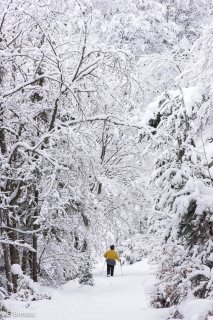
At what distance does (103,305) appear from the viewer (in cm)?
888

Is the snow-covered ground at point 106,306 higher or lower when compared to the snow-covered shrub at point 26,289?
lower

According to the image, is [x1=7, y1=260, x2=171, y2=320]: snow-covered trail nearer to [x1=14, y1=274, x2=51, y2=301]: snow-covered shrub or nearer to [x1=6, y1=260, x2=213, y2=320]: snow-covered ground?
[x1=6, y1=260, x2=213, y2=320]: snow-covered ground

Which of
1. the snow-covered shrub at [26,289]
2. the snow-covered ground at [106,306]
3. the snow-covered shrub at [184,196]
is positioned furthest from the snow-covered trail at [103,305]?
the snow-covered shrub at [184,196]

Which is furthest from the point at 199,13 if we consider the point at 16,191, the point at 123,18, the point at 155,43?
the point at 16,191

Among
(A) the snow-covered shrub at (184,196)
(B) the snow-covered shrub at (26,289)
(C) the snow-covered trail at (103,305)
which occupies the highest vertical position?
(A) the snow-covered shrub at (184,196)

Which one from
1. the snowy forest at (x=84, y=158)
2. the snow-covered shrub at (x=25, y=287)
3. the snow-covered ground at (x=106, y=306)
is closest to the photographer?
the snow-covered ground at (x=106, y=306)

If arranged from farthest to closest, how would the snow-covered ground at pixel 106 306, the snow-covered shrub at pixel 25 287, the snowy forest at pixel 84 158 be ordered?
the snow-covered shrub at pixel 25 287 < the snowy forest at pixel 84 158 < the snow-covered ground at pixel 106 306

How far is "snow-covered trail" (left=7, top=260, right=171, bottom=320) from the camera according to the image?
24.4 feet

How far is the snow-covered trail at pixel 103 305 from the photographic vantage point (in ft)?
24.4

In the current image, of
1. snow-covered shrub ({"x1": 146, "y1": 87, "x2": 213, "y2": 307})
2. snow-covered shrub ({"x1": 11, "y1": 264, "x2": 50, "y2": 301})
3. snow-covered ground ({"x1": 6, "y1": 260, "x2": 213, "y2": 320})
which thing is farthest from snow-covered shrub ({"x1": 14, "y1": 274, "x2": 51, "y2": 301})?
snow-covered shrub ({"x1": 146, "y1": 87, "x2": 213, "y2": 307})

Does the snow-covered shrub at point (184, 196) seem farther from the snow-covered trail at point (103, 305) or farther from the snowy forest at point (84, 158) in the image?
the snow-covered trail at point (103, 305)

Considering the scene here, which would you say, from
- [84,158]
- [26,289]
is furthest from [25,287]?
[84,158]

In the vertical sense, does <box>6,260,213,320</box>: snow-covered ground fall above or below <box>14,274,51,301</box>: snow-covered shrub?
below

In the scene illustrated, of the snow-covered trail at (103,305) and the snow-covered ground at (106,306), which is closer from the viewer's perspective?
the snow-covered ground at (106,306)
